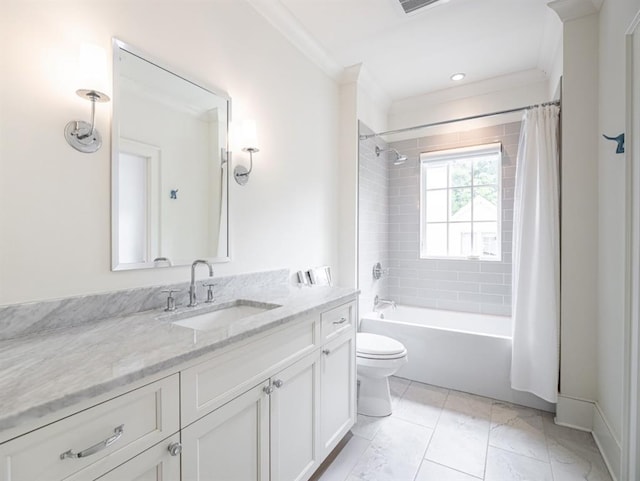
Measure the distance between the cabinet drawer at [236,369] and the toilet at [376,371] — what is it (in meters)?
0.84

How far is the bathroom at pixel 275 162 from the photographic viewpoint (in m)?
1.05

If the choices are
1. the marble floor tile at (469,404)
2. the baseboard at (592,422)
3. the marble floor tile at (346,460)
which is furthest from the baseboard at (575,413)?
the marble floor tile at (346,460)

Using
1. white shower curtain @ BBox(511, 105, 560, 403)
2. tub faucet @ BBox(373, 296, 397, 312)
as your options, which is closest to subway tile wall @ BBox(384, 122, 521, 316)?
tub faucet @ BBox(373, 296, 397, 312)

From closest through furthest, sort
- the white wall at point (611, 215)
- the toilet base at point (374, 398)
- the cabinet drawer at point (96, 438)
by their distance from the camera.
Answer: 1. the cabinet drawer at point (96, 438)
2. the white wall at point (611, 215)
3. the toilet base at point (374, 398)

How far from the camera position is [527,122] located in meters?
2.27

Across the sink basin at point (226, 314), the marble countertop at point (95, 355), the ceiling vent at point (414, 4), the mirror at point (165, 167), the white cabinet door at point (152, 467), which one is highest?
the ceiling vent at point (414, 4)

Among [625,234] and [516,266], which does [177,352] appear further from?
[516,266]

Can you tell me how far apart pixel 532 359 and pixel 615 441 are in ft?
1.93

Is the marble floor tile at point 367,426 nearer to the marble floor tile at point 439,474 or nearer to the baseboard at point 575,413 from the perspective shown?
the marble floor tile at point 439,474

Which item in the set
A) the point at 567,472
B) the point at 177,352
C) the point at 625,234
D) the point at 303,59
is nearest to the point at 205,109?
the point at 303,59

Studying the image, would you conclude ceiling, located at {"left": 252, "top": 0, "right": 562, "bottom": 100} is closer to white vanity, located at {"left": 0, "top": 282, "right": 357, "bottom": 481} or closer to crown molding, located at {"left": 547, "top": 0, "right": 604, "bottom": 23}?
crown molding, located at {"left": 547, "top": 0, "right": 604, "bottom": 23}

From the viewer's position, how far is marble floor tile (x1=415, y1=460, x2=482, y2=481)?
1.58m

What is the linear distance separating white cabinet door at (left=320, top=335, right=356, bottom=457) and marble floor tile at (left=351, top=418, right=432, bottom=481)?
194 millimetres

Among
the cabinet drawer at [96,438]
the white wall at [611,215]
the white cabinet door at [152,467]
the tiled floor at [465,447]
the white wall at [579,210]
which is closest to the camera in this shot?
the cabinet drawer at [96,438]
